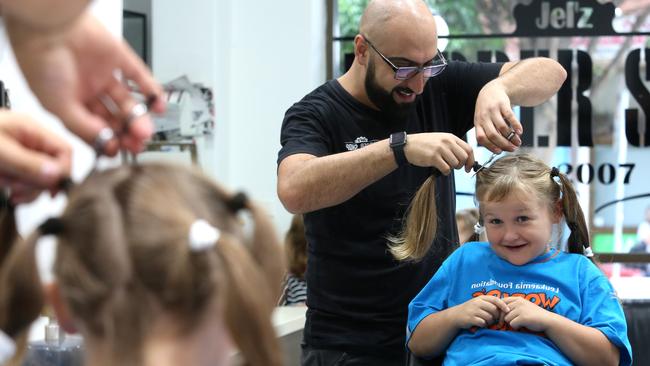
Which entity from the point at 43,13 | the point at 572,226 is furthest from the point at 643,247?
the point at 43,13

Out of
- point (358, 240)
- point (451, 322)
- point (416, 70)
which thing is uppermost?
point (416, 70)

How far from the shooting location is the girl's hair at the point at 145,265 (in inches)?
38.9

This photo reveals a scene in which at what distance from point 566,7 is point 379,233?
2970mm

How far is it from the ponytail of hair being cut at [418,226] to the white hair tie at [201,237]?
1306 millimetres

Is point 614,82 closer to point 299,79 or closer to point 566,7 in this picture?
point 566,7

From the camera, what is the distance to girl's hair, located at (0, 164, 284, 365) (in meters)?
0.99

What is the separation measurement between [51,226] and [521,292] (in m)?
1.59

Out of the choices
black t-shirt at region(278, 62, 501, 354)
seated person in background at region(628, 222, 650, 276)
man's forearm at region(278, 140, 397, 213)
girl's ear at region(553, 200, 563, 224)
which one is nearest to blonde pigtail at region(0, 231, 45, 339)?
man's forearm at region(278, 140, 397, 213)

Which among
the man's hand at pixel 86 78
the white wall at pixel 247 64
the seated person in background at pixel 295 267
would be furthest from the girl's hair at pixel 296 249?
the man's hand at pixel 86 78

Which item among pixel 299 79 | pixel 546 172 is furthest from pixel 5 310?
pixel 299 79

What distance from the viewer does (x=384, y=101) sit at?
2.45 metres

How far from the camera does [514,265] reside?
7.91ft

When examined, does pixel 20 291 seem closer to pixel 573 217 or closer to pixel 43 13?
pixel 43 13

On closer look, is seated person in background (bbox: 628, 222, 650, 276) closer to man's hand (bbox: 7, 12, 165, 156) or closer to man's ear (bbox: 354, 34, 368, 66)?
man's ear (bbox: 354, 34, 368, 66)
